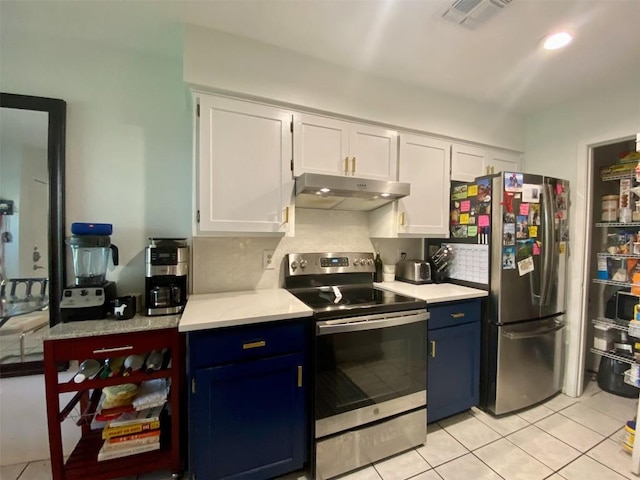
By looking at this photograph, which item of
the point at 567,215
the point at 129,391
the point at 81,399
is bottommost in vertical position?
the point at 81,399

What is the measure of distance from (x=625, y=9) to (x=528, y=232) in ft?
4.22

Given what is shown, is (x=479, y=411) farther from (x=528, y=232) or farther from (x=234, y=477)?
(x=234, y=477)

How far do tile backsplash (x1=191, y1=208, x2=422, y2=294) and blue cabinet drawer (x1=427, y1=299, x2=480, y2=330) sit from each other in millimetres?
726

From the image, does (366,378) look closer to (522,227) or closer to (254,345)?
(254,345)

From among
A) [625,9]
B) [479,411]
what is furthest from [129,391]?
[625,9]

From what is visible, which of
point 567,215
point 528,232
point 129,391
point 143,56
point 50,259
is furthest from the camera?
point 567,215

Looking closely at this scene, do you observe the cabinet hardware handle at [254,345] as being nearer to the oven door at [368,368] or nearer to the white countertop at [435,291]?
the oven door at [368,368]

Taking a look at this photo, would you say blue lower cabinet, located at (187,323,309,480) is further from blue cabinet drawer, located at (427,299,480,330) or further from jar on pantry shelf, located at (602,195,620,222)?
jar on pantry shelf, located at (602,195,620,222)

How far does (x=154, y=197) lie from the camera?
1.82m

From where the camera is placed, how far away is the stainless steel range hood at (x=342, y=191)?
1623 millimetres

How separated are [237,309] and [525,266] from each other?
2044 millimetres

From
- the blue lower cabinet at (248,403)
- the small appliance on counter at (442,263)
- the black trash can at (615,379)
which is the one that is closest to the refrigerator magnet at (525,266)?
the small appliance on counter at (442,263)

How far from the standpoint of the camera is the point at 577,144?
7.55 ft

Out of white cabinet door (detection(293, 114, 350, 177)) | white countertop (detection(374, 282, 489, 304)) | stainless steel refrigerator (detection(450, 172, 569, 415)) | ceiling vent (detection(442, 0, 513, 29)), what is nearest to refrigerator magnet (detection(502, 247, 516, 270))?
stainless steel refrigerator (detection(450, 172, 569, 415))
